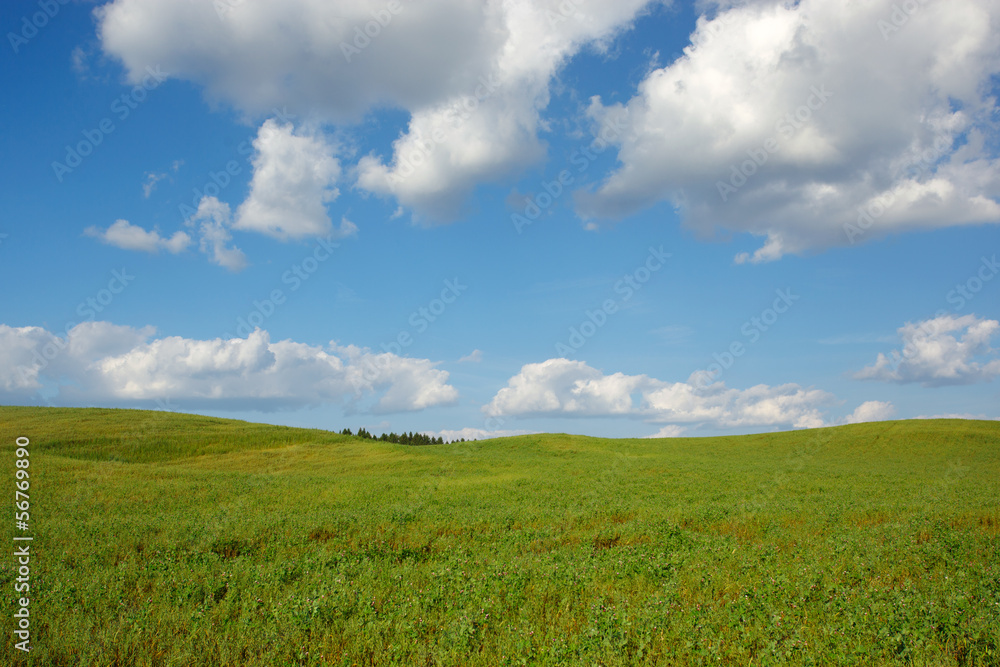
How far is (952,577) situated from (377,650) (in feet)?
34.7

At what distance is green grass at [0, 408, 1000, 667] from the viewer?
714 cm

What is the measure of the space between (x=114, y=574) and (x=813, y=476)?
125ft

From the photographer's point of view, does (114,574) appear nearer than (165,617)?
No

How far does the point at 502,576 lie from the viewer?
9.94 metres

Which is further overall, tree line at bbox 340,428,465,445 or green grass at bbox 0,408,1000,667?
tree line at bbox 340,428,465,445

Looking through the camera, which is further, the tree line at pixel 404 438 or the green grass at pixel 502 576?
the tree line at pixel 404 438

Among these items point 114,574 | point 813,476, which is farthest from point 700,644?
point 813,476

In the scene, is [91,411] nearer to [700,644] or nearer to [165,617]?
[165,617]

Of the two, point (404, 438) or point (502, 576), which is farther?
point (404, 438)

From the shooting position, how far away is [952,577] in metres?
9.74

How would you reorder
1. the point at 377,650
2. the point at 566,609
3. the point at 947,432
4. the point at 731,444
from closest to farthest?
the point at 377,650
the point at 566,609
the point at 947,432
the point at 731,444

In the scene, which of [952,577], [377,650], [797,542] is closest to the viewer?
[377,650]

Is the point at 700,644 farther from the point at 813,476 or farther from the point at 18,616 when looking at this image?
the point at 813,476

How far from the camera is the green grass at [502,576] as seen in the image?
23.4 feet
